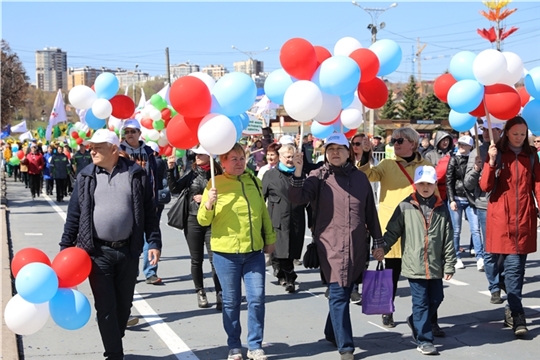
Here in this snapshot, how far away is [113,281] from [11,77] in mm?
32220

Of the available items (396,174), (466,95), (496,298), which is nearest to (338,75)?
(466,95)

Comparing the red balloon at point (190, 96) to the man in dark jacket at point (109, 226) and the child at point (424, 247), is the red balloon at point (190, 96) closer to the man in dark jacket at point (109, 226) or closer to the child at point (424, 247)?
the man in dark jacket at point (109, 226)

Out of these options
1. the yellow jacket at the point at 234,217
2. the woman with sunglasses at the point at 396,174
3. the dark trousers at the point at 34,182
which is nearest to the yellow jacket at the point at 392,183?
the woman with sunglasses at the point at 396,174

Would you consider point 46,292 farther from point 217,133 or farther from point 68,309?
point 217,133

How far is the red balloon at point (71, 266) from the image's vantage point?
5.28m

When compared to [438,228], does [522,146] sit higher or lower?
higher

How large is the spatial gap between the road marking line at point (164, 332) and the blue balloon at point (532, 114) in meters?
3.85

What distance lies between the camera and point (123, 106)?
9117 millimetres

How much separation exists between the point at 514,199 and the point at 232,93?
2980 mm

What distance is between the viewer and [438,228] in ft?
21.4

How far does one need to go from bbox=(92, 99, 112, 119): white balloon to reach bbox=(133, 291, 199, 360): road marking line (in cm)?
235

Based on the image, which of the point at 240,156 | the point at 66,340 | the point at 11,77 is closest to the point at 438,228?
the point at 240,156

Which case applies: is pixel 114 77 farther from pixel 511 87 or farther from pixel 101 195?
pixel 511 87

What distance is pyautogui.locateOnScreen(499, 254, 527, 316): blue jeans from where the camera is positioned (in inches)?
275
